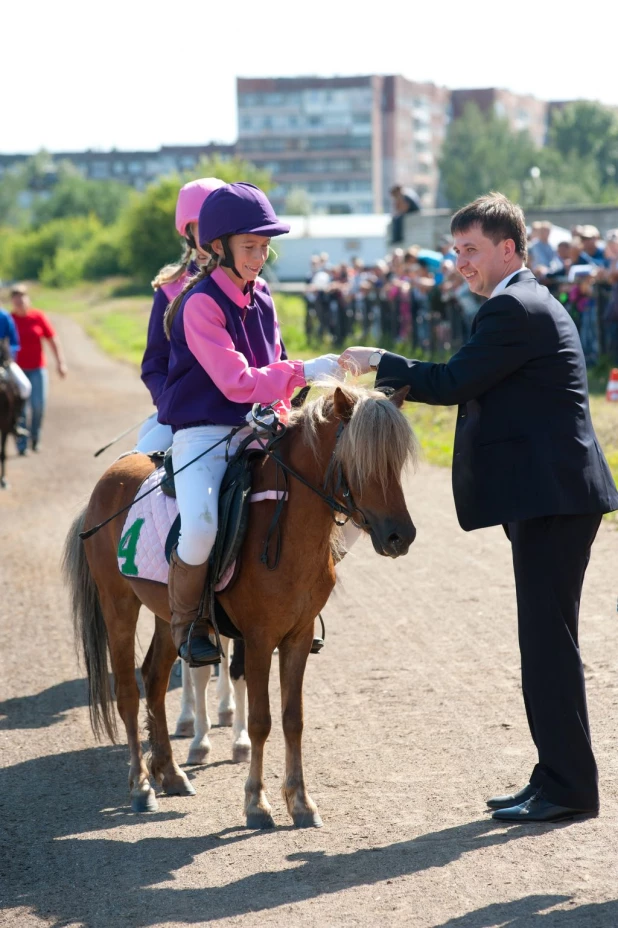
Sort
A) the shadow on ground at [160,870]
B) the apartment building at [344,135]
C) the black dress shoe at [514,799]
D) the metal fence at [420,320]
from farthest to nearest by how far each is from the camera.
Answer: the apartment building at [344,135]
the metal fence at [420,320]
the black dress shoe at [514,799]
the shadow on ground at [160,870]

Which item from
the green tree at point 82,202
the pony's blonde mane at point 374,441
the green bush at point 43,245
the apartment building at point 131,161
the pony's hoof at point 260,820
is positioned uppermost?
the apartment building at point 131,161

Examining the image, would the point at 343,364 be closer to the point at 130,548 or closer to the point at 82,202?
the point at 130,548

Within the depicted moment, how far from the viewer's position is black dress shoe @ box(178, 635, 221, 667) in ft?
16.7

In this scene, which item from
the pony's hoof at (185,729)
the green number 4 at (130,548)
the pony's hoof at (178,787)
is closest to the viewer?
the green number 4 at (130,548)

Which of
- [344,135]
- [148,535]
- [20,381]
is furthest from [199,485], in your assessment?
[344,135]

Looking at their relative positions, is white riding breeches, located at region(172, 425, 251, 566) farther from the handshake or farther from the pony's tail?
the pony's tail

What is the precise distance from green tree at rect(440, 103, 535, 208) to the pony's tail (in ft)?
328

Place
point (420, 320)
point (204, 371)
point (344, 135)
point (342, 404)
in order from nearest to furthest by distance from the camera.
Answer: point (342, 404) < point (204, 371) < point (420, 320) < point (344, 135)

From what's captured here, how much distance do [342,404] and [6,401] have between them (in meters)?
12.0

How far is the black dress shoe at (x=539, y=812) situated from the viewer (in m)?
4.70

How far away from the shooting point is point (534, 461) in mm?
4566

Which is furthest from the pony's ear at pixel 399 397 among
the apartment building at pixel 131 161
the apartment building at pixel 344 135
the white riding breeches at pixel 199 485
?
the apartment building at pixel 131 161

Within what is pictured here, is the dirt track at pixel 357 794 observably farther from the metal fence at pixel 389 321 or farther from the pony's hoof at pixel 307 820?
the metal fence at pixel 389 321

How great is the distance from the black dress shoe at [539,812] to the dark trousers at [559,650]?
0.03 metres
